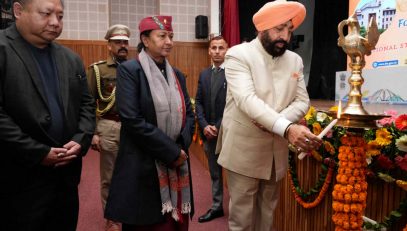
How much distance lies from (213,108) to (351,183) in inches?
74.2

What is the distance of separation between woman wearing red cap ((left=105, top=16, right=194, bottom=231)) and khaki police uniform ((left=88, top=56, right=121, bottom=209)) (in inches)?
34.6

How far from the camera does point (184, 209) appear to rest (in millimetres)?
1963

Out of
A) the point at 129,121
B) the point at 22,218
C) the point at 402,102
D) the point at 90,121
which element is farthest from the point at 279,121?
the point at 402,102

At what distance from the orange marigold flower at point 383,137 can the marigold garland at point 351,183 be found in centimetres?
50

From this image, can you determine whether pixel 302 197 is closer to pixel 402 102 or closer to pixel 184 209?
pixel 184 209

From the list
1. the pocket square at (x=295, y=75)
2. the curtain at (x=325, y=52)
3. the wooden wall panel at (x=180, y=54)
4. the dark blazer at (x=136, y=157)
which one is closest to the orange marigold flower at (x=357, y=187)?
the pocket square at (x=295, y=75)

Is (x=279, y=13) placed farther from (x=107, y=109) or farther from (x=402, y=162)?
(x=107, y=109)

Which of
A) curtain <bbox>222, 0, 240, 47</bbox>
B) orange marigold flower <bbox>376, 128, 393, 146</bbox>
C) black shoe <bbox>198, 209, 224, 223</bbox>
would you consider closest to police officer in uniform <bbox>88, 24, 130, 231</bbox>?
black shoe <bbox>198, 209, 224, 223</bbox>

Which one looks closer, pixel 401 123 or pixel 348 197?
pixel 348 197

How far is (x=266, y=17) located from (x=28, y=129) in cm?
119

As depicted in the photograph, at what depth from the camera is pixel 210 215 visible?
2977 millimetres

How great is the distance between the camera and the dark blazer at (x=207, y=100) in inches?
116

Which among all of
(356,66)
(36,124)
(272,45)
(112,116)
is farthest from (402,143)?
(112,116)

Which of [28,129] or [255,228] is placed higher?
[28,129]
